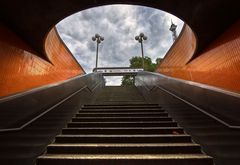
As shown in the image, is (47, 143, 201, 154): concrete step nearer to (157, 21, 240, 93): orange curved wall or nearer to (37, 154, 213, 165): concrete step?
(37, 154, 213, 165): concrete step

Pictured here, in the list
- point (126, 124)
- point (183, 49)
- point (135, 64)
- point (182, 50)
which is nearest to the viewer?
point (126, 124)

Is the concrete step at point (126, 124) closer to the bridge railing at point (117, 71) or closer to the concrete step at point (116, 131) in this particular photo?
the concrete step at point (116, 131)

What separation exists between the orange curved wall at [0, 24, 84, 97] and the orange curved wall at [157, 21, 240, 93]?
5474 mm

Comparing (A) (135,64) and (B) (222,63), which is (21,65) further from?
(A) (135,64)

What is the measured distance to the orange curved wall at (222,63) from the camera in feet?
16.2

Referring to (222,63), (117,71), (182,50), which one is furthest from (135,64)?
(222,63)

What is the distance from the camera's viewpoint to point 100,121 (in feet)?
14.0

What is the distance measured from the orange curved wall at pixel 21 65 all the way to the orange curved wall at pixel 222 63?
18.0 feet

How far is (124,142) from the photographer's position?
3176 mm

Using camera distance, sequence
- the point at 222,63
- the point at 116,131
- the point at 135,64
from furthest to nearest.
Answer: the point at 135,64 < the point at 222,63 < the point at 116,131

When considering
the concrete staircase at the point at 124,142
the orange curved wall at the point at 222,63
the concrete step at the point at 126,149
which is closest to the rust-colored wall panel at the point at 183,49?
the orange curved wall at the point at 222,63

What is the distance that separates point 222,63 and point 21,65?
18.7ft

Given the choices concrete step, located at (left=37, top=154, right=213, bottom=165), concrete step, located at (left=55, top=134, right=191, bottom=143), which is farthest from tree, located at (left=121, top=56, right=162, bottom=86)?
concrete step, located at (left=37, top=154, right=213, bottom=165)

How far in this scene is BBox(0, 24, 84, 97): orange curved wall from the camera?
5.00m
